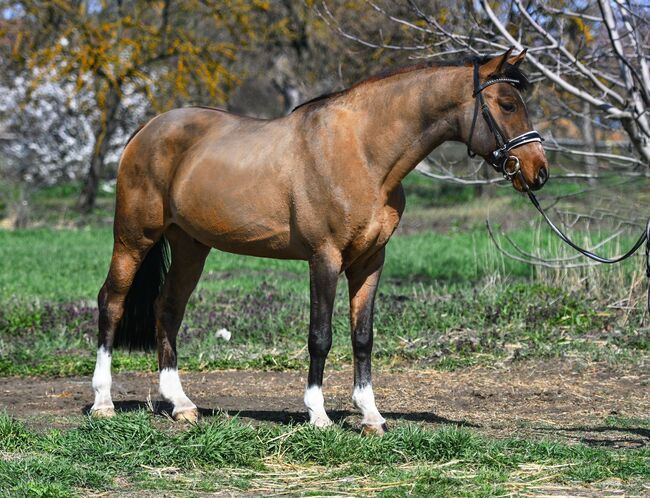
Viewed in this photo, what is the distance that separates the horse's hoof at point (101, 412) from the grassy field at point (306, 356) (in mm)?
128

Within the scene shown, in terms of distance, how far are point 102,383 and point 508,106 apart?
3011 millimetres

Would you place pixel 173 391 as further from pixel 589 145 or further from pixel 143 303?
pixel 589 145

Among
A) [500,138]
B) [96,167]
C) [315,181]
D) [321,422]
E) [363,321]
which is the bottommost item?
[321,422]

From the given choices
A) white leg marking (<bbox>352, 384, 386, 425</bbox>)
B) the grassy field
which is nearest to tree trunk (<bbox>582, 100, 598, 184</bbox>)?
the grassy field

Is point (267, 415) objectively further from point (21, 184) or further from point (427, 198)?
point (427, 198)

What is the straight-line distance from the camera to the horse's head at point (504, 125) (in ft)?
17.1

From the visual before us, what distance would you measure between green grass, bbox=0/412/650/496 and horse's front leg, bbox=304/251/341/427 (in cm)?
25

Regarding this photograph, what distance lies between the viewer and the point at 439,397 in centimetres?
672

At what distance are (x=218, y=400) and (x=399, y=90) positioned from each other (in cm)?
249

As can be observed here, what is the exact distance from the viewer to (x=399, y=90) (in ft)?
18.1

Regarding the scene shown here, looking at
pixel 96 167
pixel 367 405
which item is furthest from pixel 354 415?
pixel 96 167

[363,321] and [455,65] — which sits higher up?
[455,65]

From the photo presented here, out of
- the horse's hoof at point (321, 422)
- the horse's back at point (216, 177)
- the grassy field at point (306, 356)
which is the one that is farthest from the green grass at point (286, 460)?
the horse's back at point (216, 177)

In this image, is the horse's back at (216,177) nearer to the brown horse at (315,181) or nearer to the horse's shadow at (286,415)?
the brown horse at (315,181)
